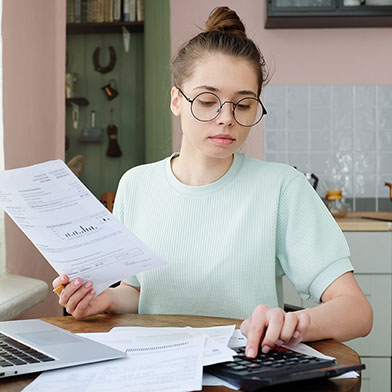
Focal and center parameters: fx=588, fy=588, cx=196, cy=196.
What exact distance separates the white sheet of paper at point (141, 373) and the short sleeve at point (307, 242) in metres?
0.42

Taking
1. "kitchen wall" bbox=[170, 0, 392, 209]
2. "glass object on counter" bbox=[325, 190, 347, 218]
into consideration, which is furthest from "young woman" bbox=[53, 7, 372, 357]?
"kitchen wall" bbox=[170, 0, 392, 209]

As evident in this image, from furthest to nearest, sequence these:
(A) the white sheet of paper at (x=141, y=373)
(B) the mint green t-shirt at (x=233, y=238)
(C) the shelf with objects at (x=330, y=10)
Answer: (C) the shelf with objects at (x=330, y=10) < (B) the mint green t-shirt at (x=233, y=238) < (A) the white sheet of paper at (x=141, y=373)

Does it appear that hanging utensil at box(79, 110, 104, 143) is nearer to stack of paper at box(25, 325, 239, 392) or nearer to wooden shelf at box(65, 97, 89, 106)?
wooden shelf at box(65, 97, 89, 106)

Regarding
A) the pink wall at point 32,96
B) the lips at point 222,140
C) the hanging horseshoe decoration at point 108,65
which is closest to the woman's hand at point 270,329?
the lips at point 222,140

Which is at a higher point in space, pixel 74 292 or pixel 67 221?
pixel 67 221

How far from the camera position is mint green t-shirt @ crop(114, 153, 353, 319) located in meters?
1.39

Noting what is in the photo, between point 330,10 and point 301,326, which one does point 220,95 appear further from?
point 330,10

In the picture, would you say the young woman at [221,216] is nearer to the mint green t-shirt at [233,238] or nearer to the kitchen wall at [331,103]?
the mint green t-shirt at [233,238]

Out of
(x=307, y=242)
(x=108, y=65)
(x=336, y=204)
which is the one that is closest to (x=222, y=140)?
(x=307, y=242)

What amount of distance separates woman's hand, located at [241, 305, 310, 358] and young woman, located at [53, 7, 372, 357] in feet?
0.93

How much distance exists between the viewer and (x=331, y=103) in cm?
378

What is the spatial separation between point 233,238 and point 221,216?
7cm

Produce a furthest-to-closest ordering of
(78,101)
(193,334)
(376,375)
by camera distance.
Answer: (78,101), (376,375), (193,334)

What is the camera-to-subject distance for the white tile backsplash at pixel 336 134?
3734 mm
